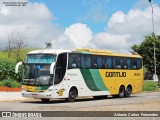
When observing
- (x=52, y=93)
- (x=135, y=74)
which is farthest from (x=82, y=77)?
(x=135, y=74)

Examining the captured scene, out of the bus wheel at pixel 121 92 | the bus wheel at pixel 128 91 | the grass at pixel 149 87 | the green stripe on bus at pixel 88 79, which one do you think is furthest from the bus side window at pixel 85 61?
the grass at pixel 149 87

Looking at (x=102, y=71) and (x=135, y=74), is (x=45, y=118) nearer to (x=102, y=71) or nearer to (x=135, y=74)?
(x=102, y=71)

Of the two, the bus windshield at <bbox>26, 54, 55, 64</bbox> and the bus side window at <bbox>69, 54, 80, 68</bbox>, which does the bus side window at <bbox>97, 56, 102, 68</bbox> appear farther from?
the bus windshield at <bbox>26, 54, 55, 64</bbox>

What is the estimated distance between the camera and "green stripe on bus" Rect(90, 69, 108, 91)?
29.0 meters

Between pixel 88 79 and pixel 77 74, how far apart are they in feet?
4.94

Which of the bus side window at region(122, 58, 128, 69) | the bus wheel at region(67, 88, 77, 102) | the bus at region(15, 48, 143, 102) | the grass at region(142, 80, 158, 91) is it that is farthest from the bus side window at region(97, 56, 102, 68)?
the grass at region(142, 80, 158, 91)

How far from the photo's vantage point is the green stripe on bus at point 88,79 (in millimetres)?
28022

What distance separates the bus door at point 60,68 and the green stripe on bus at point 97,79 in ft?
10.9

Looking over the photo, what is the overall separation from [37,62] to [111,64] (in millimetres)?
7323

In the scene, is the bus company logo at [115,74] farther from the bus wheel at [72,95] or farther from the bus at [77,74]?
the bus wheel at [72,95]

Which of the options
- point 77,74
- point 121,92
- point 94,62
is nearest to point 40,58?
point 77,74

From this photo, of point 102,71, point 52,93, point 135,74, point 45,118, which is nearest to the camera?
point 45,118

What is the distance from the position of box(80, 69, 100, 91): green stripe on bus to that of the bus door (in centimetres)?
205

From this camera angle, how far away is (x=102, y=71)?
29906 mm
